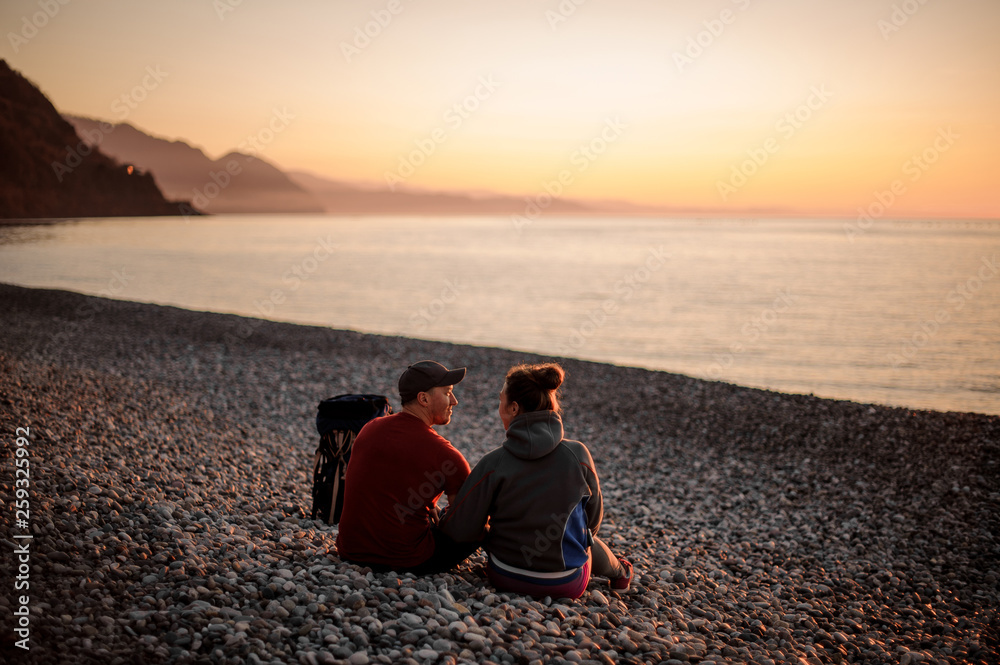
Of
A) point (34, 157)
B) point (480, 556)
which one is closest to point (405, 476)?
point (480, 556)

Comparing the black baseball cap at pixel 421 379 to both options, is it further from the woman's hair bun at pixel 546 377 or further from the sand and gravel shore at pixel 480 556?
the sand and gravel shore at pixel 480 556

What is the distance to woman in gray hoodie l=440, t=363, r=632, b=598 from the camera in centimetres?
433

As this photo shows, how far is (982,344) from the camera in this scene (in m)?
22.6

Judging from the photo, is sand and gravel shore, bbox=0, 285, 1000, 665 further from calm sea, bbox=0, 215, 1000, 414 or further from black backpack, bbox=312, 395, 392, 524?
calm sea, bbox=0, 215, 1000, 414

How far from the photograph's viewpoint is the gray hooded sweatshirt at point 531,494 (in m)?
4.33

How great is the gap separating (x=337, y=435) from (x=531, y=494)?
2734 mm

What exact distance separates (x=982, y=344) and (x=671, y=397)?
16809mm

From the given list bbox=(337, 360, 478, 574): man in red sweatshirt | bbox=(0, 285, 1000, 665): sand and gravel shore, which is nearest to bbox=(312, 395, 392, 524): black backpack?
bbox=(0, 285, 1000, 665): sand and gravel shore

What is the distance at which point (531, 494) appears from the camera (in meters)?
4.39

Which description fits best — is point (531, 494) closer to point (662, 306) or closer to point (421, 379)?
point (421, 379)

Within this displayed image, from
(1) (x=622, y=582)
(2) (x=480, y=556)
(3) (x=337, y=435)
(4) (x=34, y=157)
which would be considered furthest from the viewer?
(4) (x=34, y=157)

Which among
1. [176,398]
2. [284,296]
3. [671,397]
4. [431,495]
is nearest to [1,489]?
[431,495]

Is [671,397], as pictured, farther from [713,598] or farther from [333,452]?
[333,452]

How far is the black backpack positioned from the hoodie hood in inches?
90.6
